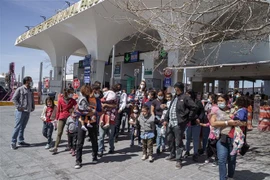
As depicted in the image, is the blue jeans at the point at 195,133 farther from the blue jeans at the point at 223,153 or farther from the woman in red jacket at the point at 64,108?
the woman in red jacket at the point at 64,108

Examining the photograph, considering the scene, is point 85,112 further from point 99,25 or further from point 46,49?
point 46,49

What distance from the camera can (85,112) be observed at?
4.64 meters

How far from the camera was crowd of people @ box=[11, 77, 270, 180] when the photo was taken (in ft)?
11.6

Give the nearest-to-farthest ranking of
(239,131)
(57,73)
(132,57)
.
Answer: (239,131) → (132,57) → (57,73)

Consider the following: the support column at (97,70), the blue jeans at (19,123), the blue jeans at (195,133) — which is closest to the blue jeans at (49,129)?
the blue jeans at (19,123)

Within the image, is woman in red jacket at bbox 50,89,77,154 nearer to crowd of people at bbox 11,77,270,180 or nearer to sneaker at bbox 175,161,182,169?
crowd of people at bbox 11,77,270,180

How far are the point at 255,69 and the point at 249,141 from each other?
305 inches

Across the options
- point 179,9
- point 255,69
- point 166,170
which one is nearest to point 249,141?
point 166,170

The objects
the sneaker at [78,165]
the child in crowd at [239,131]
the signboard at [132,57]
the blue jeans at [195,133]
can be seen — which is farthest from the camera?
the signboard at [132,57]

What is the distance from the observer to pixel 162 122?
561 centimetres

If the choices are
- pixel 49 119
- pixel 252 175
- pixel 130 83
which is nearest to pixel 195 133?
pixel 252 175

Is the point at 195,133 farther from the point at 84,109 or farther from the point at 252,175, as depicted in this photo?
the point at 84,109

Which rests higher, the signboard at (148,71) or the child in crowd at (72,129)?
the signboard at (148,71)

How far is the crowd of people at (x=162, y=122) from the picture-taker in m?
3.54
